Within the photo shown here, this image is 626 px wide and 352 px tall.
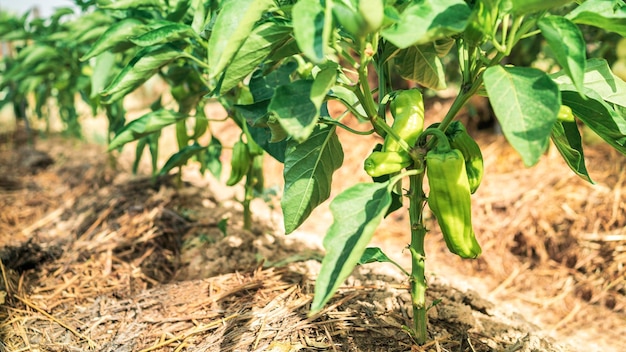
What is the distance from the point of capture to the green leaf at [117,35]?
115cm

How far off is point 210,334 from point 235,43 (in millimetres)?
677

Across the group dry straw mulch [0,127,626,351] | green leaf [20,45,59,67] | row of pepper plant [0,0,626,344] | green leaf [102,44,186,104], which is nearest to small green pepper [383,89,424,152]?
row of pepper plant [0,0,626,344]

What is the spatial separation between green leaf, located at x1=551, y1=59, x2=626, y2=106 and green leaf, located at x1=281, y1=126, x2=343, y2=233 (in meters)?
0.41

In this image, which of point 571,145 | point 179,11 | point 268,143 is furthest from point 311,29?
point 179,11

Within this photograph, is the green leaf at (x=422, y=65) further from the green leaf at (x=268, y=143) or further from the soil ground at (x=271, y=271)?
the soil ground at (x=271, y=271)

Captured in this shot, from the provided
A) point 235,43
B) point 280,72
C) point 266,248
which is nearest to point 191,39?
point 280,72

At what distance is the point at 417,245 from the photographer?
0.93 m

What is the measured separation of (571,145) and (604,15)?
0.84 feet

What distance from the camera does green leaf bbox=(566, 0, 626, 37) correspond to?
675mm

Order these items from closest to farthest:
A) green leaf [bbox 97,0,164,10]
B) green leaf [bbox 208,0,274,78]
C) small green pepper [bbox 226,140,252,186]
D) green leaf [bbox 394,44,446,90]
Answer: green leaf [bbox 208,0,274,78], green leaf [bbox 394,44,446,90], green leaf [bbox 97,0,164,10], small green pepper [bbox 226,140,252,186]

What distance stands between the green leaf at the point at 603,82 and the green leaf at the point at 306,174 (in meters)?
0.41

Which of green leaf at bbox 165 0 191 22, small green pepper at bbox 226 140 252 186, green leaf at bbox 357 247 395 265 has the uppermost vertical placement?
green leaf at bbox 165 0 191 22

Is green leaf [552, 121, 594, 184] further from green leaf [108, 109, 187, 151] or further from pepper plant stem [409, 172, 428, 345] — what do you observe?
green leaf [108, 109, 187, 151]

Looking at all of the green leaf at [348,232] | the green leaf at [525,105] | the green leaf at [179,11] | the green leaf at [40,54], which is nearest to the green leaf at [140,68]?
the green leaf at [179,11]
